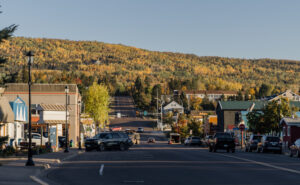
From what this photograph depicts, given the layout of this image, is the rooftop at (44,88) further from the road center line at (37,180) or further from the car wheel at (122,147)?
the road center line at (37,180)

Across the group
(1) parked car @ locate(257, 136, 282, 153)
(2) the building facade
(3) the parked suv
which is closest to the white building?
(3) the parked suv

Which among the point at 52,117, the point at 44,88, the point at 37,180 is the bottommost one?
the point at 37,180

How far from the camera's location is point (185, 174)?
21438 millimetres

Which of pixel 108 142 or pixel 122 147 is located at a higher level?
pixel 108 142

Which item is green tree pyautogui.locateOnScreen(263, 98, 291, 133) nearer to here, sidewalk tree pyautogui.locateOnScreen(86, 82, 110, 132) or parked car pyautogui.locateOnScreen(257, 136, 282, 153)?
parked car pyautogui.locateOnScreen(257, 136, 282, 153)

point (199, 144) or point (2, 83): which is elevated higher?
point (2, 83)

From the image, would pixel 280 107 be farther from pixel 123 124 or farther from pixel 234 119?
pixel 123 124

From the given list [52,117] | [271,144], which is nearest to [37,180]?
[271,144]

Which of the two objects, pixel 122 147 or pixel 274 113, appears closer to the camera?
pixel 122 147

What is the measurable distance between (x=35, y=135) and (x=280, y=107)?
32199mm

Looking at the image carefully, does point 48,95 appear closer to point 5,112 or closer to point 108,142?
point 108,142

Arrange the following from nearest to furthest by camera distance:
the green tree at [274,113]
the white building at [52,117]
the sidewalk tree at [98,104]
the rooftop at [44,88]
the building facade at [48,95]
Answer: the white building at [52,117]
the green tree at [274,113]
the building facade at [48,95]
the rooftop at [44,88]
the sidewalk tree at [98,104]

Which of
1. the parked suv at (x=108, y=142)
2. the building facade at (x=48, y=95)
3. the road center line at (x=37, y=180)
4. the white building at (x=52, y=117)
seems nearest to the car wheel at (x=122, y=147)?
the parked suv at (x=108, y=142)

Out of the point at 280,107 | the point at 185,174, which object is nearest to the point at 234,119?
the point at 280,107
